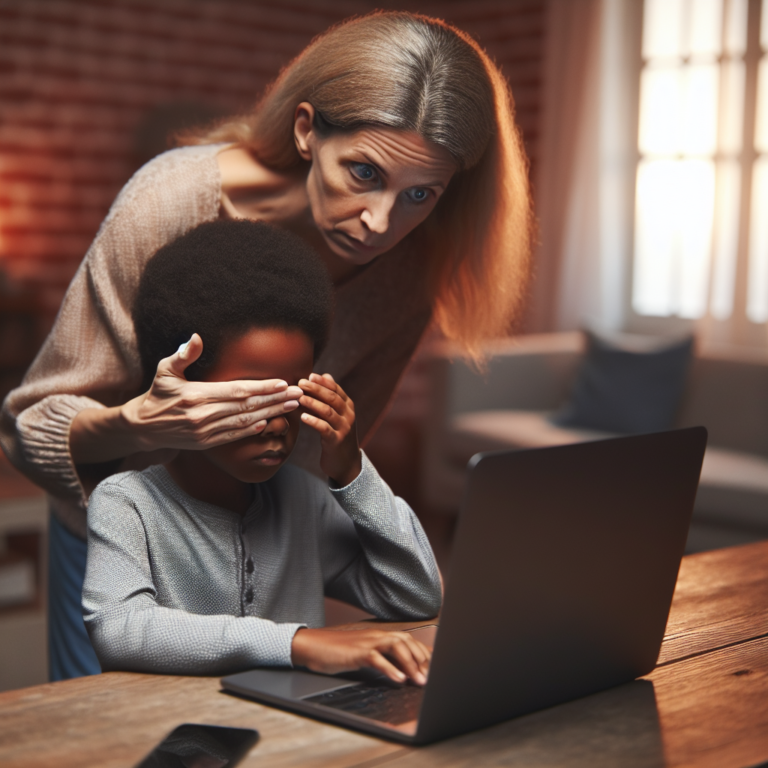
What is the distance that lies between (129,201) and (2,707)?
633 mm

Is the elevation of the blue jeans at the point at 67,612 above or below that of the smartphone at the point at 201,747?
below

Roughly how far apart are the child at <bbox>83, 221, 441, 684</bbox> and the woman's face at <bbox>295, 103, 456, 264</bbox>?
0.14 m

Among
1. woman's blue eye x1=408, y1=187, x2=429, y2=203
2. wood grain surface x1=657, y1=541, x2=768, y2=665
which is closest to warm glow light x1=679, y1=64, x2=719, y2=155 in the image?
wood grain surface x1=657, y1=541, x2=768, y2=665

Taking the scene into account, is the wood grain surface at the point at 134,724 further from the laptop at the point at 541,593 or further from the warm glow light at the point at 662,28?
the warm glow light at the point at 662,28

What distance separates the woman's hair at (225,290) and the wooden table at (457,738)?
32 cm

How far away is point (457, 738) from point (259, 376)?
38 cm

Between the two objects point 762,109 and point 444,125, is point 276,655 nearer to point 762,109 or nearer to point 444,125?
point 444,125

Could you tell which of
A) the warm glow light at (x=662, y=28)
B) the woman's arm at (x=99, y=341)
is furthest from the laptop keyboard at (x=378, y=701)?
the warm glow light at (x=662, y=28)

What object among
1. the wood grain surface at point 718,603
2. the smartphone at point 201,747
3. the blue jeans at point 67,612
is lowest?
the blue jeans at point 67,612

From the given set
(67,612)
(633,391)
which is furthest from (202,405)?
(633,391)

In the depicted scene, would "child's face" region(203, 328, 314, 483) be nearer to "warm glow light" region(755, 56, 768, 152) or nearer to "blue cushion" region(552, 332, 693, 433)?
"blue cushion" region(552, 332, 693, 433)

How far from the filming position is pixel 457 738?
28.1 inches

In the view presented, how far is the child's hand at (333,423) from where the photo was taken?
36.3 inches

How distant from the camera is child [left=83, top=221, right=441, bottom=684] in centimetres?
83
